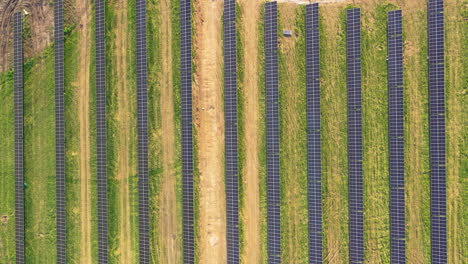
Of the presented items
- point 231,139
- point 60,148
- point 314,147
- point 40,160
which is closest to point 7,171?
point 40,160

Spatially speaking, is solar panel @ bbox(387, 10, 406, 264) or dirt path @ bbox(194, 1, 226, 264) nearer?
solar panel @ bbox(387, 10, 406, 264)

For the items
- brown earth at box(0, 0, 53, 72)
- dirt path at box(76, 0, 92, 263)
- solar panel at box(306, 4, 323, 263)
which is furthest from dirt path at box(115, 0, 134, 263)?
solar panel at box(306, 4, 323, 263)

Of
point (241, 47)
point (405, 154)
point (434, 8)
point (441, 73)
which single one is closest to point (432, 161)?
point (405, 154)

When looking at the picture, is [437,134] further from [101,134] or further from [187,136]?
[101,134]

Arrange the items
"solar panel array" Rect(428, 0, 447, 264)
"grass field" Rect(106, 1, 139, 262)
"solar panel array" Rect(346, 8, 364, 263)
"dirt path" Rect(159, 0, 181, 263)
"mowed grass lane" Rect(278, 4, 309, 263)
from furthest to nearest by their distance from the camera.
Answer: "grass field" Rect(106, 1, 139, 262), "dirt path" Rect(159, 0, 181, 263), "mowed grass lane" Rect(278, 4, 309, 263), "solar panel array" Rect(346, 8, 364, 263), "solar panel array" Rect(428, 0, 447, 264)

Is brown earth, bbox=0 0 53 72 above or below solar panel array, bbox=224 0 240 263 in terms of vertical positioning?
above

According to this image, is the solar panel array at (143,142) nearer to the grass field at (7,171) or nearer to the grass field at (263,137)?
the grass field at (263,137)

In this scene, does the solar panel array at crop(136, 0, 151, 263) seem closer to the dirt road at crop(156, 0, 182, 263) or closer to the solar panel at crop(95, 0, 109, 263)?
the dirt road at crop(156, 0, 182, 263)
